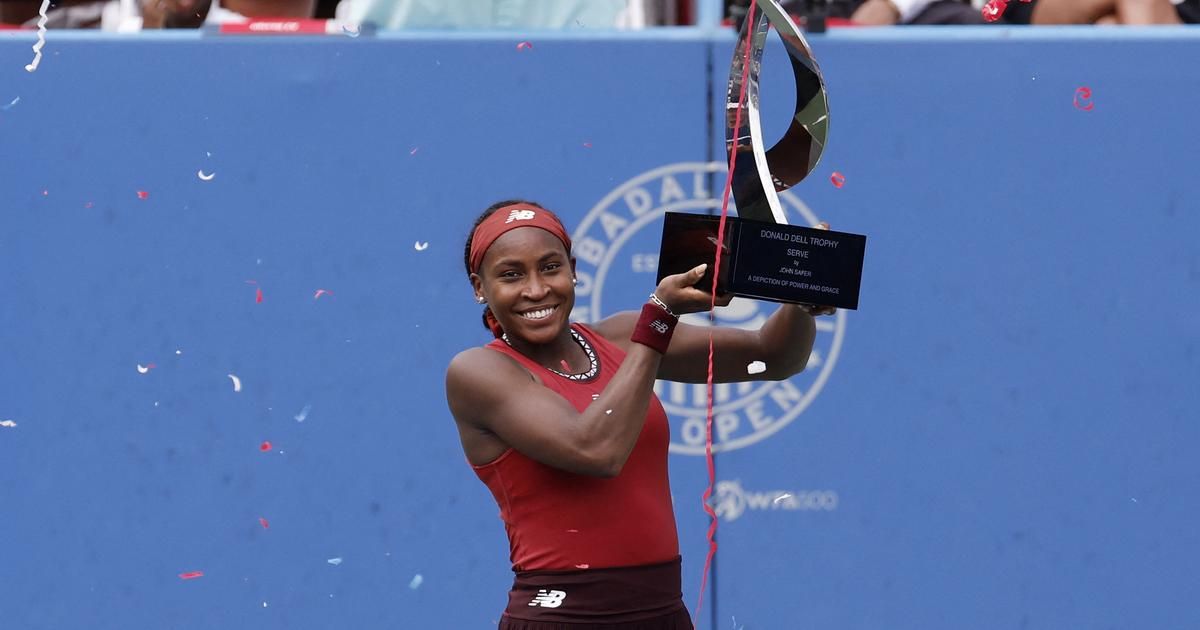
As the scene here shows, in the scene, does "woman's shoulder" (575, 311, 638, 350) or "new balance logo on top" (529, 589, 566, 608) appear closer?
"new balance logo on top" (529, 589, 566, 608)

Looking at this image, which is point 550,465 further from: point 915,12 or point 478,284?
point 915,12

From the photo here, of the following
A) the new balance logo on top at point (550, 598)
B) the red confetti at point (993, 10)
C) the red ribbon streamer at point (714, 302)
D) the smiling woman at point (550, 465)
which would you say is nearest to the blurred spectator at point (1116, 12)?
the red confetti at point (993, 10)

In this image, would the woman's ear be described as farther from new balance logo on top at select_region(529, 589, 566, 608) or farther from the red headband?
new balance logo on top at select_region(529, 589, 566, 608)

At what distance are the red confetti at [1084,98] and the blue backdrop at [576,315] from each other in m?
0.02

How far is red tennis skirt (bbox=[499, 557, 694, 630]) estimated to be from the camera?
2.63 m

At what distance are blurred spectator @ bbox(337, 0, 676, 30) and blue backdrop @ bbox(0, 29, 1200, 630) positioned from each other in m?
0.17

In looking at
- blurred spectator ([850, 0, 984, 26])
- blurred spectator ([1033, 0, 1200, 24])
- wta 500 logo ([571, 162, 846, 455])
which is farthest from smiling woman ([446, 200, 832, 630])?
blurred spectator ([1033, 0, 1200, 24])

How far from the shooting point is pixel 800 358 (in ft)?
9.37

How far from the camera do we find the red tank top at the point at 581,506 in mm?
2637

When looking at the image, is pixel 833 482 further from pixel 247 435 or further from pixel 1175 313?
pixel 247 435

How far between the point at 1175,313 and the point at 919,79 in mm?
804

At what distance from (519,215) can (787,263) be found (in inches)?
19.6

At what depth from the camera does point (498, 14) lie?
13.4 feet

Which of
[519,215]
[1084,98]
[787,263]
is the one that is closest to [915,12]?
[1084,98]
